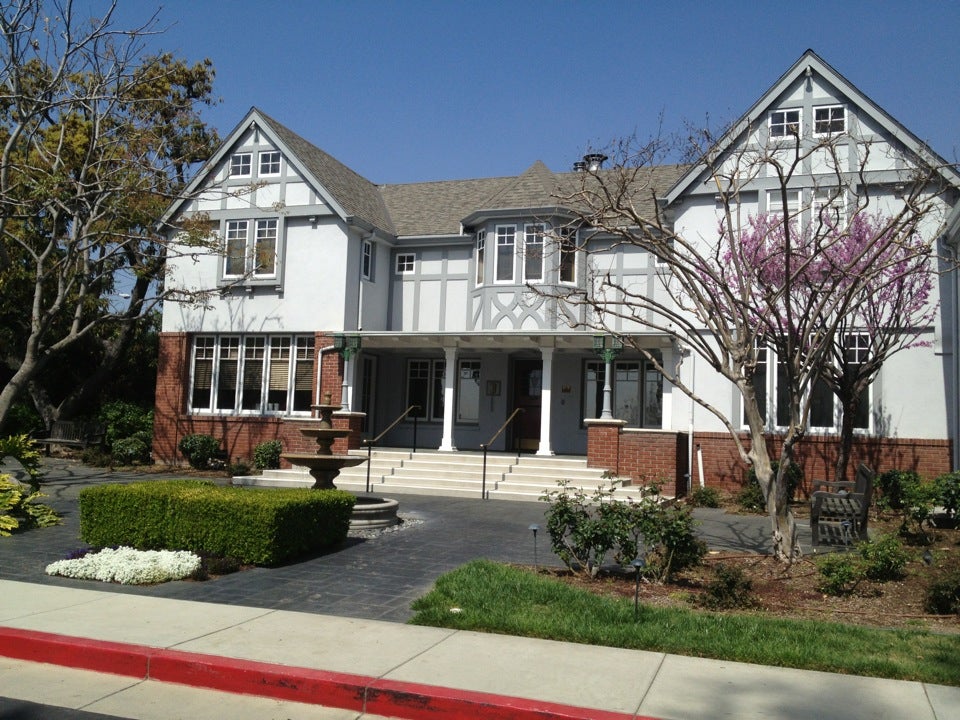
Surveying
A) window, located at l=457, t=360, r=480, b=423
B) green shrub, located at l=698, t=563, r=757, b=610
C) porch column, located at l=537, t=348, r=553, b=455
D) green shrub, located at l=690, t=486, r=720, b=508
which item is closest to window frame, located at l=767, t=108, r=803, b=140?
porch column, located at l=537, t=348, r=553, b=455

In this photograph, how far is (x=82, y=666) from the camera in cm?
622

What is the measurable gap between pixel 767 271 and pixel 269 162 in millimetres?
13329

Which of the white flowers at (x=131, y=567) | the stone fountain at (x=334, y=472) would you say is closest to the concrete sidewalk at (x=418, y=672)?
the white flowers at (x=131, y=567)

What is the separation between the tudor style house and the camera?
731 inches

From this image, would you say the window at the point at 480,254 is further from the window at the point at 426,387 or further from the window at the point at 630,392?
the window at the point at 630,392

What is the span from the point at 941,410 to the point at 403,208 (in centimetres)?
1518

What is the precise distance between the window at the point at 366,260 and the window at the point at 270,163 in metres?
3.00

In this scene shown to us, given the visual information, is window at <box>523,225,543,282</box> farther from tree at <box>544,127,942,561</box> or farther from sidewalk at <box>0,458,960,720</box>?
sidewalk at <box>0,458,960,720</box>

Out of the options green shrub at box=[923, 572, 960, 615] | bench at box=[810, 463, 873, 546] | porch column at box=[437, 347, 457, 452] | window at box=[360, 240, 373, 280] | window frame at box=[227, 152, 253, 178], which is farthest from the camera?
window frame at box=[227, 152, 253, 178]

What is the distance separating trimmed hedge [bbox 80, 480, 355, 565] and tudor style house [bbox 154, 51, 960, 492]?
9.19m

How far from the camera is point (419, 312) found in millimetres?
22906

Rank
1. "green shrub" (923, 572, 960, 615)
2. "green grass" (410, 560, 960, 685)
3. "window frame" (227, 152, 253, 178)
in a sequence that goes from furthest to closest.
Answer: "window frame" (227, 152, 253, 178), "green shrub" (923, 572, 960, 615), "green grass" (410, 560, 960, 685)

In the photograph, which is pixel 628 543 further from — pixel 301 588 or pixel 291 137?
pixel 291 137

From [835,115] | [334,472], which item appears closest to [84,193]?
[334,472]
